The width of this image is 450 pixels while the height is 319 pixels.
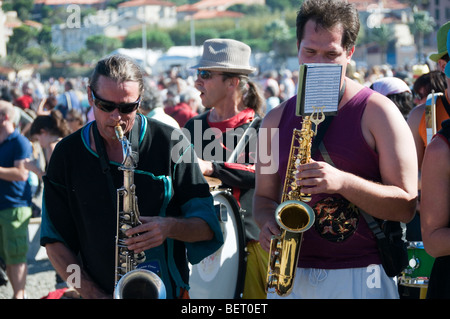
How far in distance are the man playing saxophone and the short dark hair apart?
2.68 feet

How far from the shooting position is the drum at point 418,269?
390 centimetres

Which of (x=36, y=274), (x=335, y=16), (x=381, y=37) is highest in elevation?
(x=335, y=16)

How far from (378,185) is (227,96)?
7.91ft

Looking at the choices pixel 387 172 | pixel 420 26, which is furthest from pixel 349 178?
pixel 420 26

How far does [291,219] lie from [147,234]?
1.99 feet

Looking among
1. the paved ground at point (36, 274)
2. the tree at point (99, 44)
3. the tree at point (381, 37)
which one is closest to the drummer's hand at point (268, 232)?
the paved ground at point (36, 274)

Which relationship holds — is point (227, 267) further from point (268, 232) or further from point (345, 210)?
point (345, 210)

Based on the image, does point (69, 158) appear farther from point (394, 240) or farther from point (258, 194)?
point (394, 240)

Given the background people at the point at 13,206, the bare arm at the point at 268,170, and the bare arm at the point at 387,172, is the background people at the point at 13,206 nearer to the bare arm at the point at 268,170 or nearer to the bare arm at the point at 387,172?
the bare arm at the point at 268,170

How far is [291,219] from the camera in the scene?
2979mm

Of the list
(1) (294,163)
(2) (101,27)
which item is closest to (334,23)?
(1) (294,163)

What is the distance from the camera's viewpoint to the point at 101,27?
111 metres

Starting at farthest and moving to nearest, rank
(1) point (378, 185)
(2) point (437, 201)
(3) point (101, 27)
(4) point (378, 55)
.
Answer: (3) point (101, 27)
(4) point (378, 55)
(1) point (378, 185)
(2) point (437, 201)
